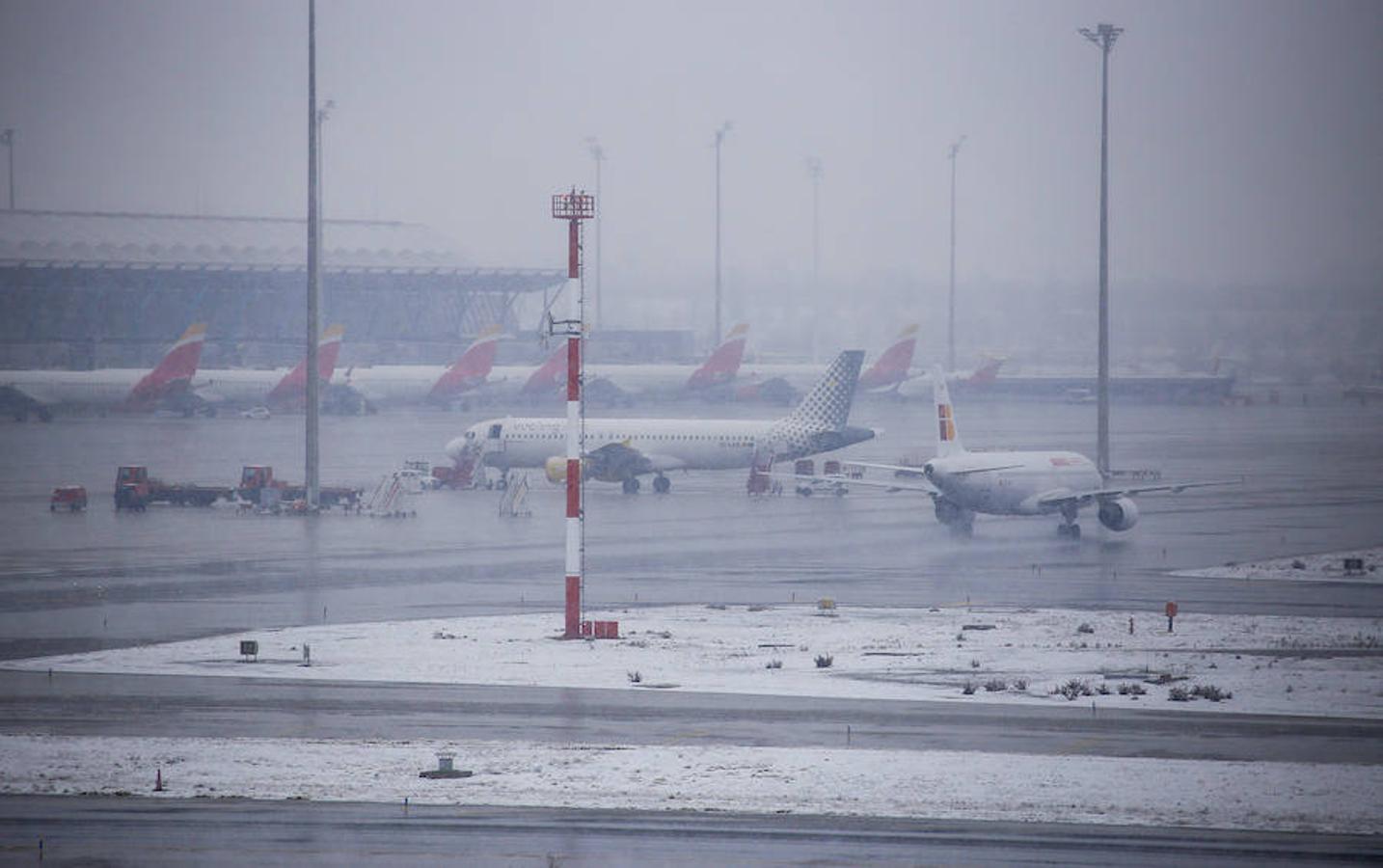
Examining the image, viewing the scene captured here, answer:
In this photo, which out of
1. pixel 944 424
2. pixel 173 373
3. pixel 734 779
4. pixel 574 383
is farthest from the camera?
pixel 173 373

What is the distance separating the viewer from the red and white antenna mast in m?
38.7

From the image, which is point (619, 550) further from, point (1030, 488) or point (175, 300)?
point (175, 300)

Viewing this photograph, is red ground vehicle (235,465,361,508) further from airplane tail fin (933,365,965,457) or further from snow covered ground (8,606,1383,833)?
snow covered ground (8,606,1383,833)

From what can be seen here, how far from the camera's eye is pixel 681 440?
8188cm

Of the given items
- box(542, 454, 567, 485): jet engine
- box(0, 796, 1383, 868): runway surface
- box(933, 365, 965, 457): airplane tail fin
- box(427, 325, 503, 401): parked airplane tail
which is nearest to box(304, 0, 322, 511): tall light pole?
box(542, 454, 567, 485): jet engine

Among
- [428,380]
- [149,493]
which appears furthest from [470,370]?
[149,493]

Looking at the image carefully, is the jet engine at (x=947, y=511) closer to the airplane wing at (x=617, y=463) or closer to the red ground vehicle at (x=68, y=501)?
the airplane wing at (x=617, y=463)

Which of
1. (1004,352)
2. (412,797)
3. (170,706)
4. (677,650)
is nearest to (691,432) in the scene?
(677,650)

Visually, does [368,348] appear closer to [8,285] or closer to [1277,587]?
[8,285]

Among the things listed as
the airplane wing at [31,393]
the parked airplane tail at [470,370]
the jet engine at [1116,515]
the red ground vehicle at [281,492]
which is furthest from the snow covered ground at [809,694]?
the parked airplane tail at [470,370]

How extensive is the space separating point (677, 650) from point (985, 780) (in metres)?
13.0

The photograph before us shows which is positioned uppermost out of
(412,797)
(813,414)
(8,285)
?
(8,285)

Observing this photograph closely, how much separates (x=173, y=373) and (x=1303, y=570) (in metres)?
93.8

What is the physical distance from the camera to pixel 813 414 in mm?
83062
